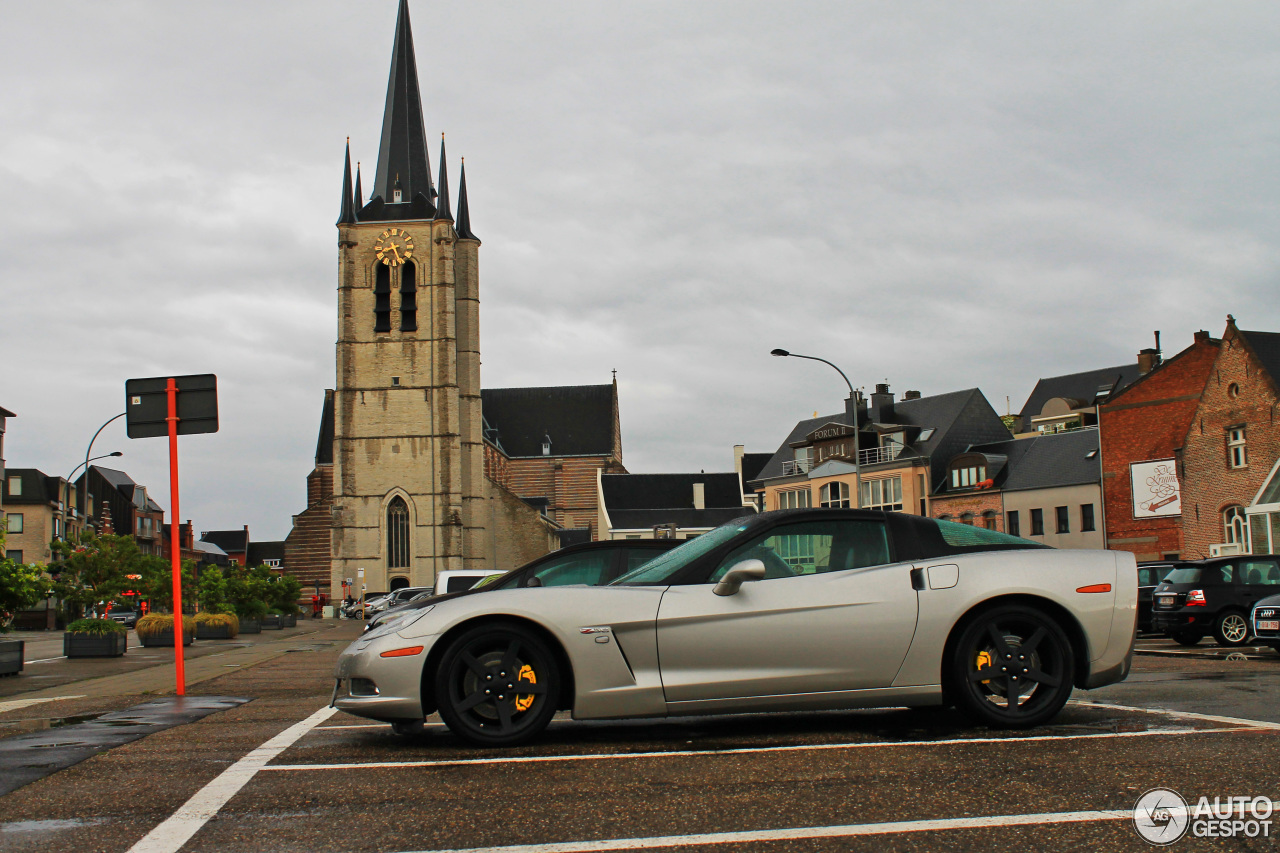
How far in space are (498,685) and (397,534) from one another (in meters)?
62.9

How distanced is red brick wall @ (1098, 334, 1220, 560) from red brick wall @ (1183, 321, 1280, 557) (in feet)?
15.3

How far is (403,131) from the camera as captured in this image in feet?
227

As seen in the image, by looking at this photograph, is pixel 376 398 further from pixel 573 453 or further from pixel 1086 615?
pixel 1086 615

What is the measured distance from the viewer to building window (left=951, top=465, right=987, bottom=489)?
56.7 meters

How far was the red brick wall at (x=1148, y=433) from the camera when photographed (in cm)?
4575

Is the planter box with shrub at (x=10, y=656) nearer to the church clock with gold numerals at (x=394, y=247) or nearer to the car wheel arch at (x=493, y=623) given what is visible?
the car wheel arch at (x=493, y=623)

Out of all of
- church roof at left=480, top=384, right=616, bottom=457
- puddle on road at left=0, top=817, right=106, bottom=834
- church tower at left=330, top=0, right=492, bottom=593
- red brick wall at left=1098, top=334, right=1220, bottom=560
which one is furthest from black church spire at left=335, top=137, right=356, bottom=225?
puddle on road at left=0, top=817, right=106, bottom=834

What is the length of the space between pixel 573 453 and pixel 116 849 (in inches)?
3702

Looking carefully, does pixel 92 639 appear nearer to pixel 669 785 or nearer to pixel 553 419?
pixel 669 785

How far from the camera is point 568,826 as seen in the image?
13.4 feet

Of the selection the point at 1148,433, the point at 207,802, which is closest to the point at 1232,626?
the point at 207,802

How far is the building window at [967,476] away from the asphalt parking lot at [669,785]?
5118 centimetres

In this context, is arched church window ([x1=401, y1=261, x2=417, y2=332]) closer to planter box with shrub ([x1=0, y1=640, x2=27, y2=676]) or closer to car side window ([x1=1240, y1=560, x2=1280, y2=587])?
planter box with shrub ([x1=0, y1=640, x2=27, y2=676])

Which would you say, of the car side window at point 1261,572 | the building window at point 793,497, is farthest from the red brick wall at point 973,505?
the car side window at point 1261,572
